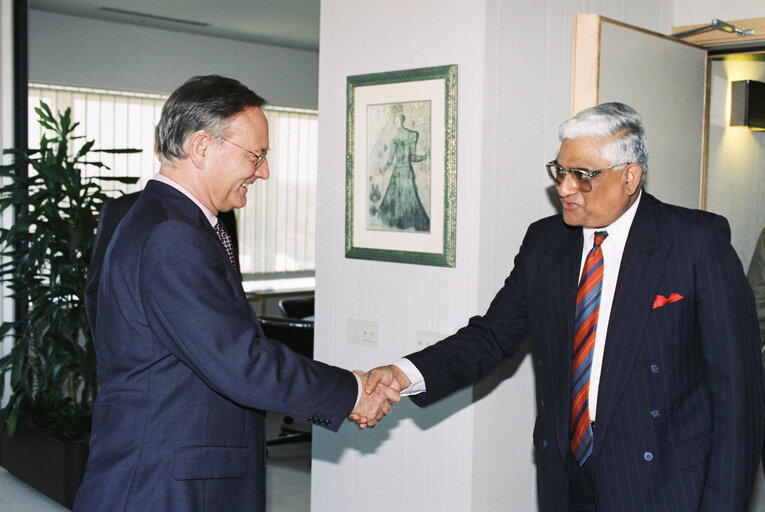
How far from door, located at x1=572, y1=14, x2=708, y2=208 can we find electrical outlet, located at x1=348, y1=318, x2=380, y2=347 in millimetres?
1120

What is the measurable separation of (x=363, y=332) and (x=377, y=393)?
863 millimetres

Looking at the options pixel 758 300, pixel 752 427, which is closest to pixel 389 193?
pixel 752 427

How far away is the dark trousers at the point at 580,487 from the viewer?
7.23ft

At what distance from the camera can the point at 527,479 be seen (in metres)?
3.17

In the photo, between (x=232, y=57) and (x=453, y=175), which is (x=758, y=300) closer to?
(x=453, y=175)

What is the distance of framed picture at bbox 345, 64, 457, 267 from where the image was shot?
2.98m

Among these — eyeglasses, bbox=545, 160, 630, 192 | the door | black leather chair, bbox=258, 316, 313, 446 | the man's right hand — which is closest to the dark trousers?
the man's right hand

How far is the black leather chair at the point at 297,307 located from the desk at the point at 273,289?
5.48 ft

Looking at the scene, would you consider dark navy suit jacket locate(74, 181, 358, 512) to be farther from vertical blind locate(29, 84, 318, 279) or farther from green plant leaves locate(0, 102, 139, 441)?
vertical blind locate(29, 84, 318, 279)

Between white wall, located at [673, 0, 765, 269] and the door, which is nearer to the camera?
the door

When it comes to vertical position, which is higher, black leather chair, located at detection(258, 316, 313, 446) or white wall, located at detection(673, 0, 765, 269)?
white wall, located at detection(673, 0, 765, 269)

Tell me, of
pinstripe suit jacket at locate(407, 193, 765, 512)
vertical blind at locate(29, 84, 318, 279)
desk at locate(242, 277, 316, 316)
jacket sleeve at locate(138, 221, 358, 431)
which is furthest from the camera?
desk at locate(242, 277, 316, 316)

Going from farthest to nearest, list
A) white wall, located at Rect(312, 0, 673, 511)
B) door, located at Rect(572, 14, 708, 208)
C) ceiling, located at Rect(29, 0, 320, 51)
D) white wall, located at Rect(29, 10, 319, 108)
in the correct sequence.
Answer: white wall, located at Rect(29, 10, 319, 108), ceiling, located at Rect(29, 0, 320, 51), white wall, located at Rect(312, 0, 673, 511), door, located at Rect(572, 14, 708, 208)

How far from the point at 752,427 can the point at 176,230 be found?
144 cm
